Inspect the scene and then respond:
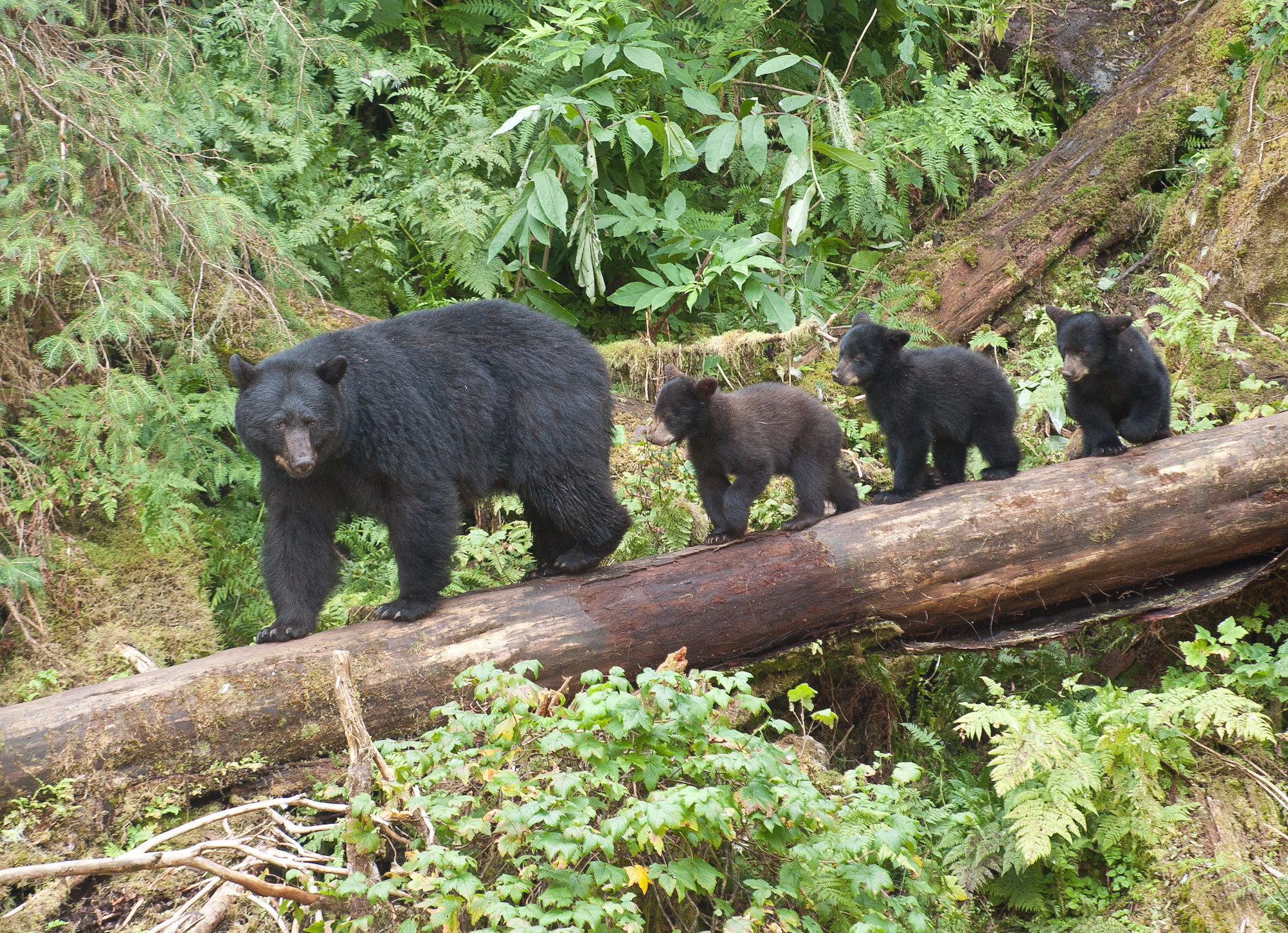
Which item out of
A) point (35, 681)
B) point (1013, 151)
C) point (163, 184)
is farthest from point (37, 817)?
point (1013, 151)

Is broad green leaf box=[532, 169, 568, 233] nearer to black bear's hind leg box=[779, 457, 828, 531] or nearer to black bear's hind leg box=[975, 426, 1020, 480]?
black bear's hind leg box=[779, 457, 828, 531]

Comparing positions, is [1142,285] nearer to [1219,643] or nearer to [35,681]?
[1219,643]

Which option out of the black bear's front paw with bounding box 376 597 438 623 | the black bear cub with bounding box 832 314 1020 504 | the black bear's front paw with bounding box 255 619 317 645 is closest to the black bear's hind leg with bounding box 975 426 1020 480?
the black bear cub with bounding box 832 314 1020 504

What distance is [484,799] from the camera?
3.67 meters

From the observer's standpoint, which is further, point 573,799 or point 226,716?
point 226,716

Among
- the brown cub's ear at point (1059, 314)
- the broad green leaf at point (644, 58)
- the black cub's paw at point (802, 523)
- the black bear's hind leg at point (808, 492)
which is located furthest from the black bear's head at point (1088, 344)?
the broad green leaf at point (644, 58)

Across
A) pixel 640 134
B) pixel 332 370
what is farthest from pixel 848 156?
pixel 332 370

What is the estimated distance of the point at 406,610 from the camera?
480cm

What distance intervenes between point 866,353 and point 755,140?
303 cm

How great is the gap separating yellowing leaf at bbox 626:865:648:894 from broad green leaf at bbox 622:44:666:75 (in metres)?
6.58

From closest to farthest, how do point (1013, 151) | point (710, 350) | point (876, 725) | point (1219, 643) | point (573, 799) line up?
1. point (573, 799)
2. point (1219, 643)
3. point (876, 725)
4. point (710, 350)
5. point (1013, 151)

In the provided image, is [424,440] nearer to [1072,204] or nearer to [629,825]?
[629,825]

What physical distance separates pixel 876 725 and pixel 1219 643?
1776 mm

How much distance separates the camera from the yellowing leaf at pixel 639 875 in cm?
304
